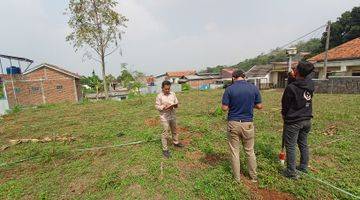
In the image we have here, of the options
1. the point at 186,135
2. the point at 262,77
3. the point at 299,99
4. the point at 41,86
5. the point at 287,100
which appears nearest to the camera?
the point at 299,99

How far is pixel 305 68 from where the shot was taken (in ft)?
11.0

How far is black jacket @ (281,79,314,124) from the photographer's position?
341cm

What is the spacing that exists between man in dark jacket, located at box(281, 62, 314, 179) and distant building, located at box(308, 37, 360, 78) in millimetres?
17398

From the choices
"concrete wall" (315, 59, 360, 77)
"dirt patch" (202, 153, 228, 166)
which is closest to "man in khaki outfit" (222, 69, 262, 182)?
"dirt patch" (202, 153, 228, 166)

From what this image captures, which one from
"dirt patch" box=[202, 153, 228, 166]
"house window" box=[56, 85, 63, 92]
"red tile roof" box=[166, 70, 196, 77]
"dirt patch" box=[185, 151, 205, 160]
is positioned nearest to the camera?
"dirt patch" box=[202, 153, 228, 166]

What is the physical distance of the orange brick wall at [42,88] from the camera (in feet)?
53.1

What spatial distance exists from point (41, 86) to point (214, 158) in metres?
18.2

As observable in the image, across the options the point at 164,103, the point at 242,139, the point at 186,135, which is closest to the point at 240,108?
the point at 242,139

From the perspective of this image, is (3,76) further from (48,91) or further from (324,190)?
(324,190)

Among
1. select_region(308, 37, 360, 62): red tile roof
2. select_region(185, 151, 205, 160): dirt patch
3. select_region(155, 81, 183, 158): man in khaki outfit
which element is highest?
select_region(308, 37, 360, 62): red tile roof

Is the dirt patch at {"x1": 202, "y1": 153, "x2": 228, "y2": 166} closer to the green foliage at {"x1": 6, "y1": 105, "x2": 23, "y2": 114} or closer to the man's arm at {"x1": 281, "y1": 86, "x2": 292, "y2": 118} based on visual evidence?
the man's arm at {"x1": 281, "y1": 86, "x2": 292, "y2": 118}

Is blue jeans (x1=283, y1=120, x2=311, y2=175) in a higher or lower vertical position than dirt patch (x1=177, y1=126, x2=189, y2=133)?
higher

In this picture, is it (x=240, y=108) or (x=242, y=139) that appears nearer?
(x=240, y=108)

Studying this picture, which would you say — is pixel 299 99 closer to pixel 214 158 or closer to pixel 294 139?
pixel 294 139
